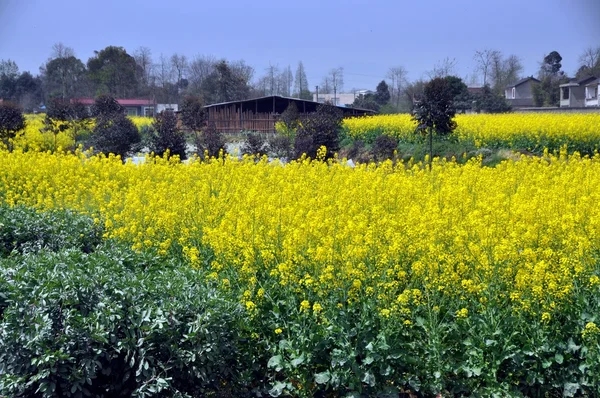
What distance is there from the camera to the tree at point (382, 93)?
7469cm

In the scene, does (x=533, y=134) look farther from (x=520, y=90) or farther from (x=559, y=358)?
(x=520, y=90)

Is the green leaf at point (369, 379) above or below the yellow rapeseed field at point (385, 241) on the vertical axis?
below

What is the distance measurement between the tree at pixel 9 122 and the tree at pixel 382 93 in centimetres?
5247

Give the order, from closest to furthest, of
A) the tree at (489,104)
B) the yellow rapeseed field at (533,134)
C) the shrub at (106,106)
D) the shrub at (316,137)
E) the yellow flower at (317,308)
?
the yellow flower at (317,308) < the shrub at (316,137) < the yellow rapeseed field at (533,134) < the shrub at (106,106) < the tree at (489,104)

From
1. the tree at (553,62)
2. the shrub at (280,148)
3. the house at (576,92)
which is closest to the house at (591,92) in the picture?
the house at (576,92)

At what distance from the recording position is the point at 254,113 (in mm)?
40031

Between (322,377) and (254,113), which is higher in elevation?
(254,113)

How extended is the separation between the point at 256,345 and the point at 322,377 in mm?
535

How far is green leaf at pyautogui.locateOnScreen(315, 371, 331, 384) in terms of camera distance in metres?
3.91

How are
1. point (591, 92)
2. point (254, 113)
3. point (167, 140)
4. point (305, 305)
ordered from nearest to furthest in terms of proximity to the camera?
1. point (305, 305)
2. point (167, 140)
3. point (254, 113)
4. point (591, 92)

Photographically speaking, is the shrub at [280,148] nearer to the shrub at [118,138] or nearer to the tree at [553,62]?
the shrub at [118,138]

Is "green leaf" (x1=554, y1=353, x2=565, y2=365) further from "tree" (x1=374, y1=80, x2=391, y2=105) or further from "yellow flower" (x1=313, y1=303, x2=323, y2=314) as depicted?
"tree" (x1=374, y1=80, x2=391, y2=105)

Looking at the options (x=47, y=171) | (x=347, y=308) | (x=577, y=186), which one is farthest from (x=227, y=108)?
(x=347, y=308)

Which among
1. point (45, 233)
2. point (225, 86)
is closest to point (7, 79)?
point (225, 86)
